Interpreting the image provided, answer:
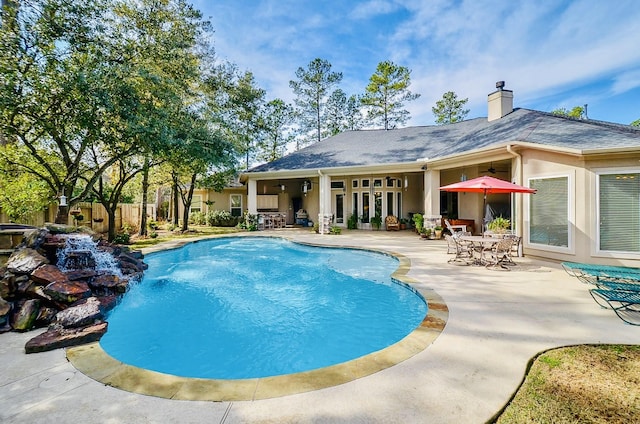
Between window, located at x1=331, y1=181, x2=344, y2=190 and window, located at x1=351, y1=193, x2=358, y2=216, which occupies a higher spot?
window, located at x1=331, y1=181, x2=344, y2=190

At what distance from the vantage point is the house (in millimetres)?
6723

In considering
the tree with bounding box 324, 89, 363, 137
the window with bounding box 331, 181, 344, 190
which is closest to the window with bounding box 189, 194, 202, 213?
the window with bounding box 331, 181, 344, 190

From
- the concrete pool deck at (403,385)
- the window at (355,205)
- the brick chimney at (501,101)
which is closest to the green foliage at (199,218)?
the window at (355,205)

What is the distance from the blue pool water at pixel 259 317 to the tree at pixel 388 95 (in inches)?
828

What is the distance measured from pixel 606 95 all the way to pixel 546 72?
15.5 metres

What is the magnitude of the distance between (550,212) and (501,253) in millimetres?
1976

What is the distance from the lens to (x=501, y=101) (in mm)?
12625

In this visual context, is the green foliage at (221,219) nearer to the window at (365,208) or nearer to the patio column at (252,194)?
the patio column at (252,194)

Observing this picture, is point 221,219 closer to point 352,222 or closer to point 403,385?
point 352,222

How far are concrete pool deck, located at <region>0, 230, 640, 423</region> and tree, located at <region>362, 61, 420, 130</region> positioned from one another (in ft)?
81.3

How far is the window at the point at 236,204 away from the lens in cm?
2195

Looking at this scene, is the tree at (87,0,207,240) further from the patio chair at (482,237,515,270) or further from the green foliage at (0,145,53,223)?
the patio chair at (482,237,515,270)

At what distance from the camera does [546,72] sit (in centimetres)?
1422

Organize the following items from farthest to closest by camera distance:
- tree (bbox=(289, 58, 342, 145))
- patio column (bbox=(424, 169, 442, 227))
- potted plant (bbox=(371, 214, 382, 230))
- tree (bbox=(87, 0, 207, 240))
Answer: tree (bbox=(289, 58, 342, 145))
potted plant (bbox=(371, 214, 382, 230))
patio column (bbox=(424, 169, 442, 227))
tree (bbox=(87, 0, 207, 240))
